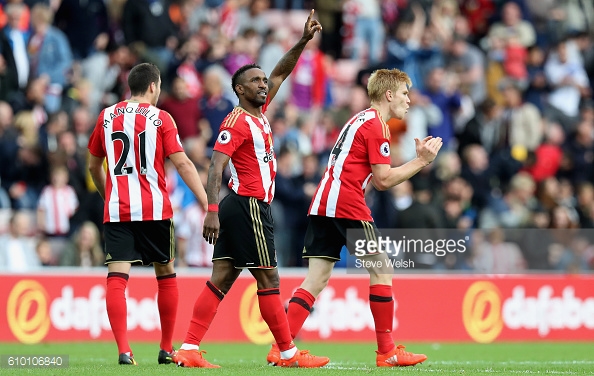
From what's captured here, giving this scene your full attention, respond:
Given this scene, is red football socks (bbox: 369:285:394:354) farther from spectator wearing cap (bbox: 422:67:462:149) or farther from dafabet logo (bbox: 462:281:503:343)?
spectator wearing cap (bbox: 422:67:462:149)

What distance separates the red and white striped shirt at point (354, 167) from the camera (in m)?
8.91

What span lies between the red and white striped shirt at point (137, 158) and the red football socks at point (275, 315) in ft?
3.45

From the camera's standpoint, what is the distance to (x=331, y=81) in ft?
60.3

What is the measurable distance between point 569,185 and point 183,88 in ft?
19.7

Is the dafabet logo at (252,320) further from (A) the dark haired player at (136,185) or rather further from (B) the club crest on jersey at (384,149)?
(B) the club crest on jersey at (384,149)

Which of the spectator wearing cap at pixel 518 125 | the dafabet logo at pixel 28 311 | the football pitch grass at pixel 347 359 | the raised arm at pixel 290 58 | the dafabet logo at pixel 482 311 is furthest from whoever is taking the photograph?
the spectator wearing cap at pixel 518 125

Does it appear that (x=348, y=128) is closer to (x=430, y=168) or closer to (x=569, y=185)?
(x=430, y=168)

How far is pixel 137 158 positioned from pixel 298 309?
1745 mm

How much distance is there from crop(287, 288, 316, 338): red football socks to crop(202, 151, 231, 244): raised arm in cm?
109

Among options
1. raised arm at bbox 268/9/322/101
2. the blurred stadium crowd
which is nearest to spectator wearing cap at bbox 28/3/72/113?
the blurred stadium crowd

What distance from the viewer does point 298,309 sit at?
893 cm

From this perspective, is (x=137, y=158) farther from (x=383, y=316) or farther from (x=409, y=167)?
(x=383, y=316)

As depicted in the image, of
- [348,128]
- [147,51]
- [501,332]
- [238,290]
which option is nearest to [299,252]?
[238,290]
